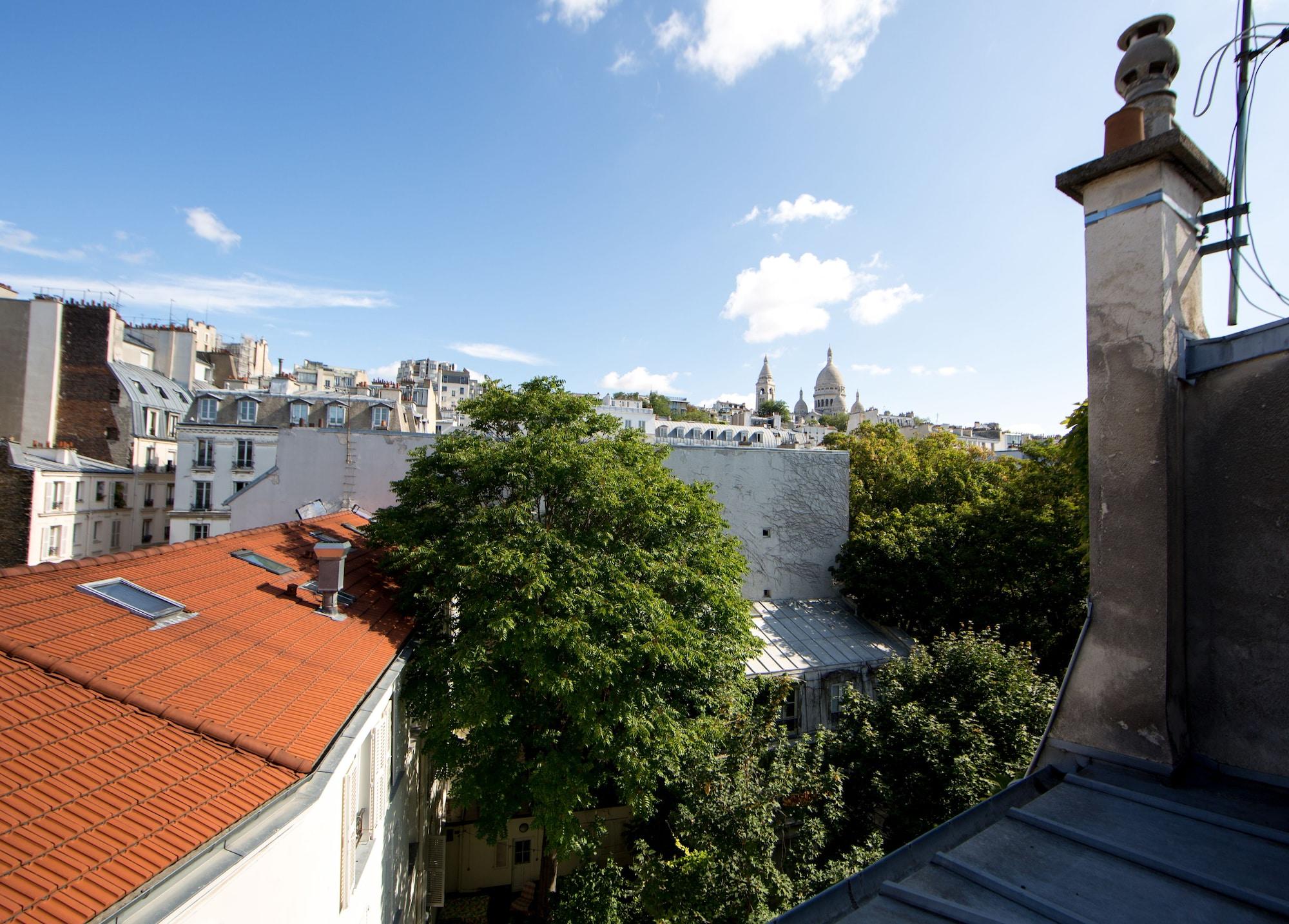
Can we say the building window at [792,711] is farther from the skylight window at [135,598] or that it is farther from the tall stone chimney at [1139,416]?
the skylight window at [135,598]

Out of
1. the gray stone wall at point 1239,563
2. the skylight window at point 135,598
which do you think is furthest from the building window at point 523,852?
the gray stone wall at point 1239,563

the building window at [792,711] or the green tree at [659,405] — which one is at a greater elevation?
the green tree at [659,405]

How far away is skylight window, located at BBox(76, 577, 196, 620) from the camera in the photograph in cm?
752

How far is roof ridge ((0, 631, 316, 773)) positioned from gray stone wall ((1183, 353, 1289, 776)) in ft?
→ 23.6

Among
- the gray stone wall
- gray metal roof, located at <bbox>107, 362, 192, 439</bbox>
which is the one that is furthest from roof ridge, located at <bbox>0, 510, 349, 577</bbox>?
gray metal roof, located at <bbox>107, 362, 192, 439</bbox>

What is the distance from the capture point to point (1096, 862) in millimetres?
3008

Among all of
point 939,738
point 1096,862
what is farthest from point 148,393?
point 1096,862

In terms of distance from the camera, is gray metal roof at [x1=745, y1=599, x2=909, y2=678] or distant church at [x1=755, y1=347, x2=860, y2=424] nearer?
gray metal roof at [x1=745, y1=599, x2=909, y2=678]

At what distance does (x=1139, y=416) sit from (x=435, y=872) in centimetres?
1664

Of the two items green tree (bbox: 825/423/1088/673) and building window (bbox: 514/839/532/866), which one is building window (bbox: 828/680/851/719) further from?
building window (bbox: 514/839/532/866)

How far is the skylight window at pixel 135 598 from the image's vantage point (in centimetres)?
752

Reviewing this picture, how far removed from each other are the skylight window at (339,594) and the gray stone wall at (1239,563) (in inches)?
426

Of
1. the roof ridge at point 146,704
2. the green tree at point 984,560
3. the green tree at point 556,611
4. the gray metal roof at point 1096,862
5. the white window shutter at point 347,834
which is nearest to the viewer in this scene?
the gray metal roof at point 1096,862

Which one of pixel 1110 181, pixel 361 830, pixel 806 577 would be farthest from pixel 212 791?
pixel 806 577
